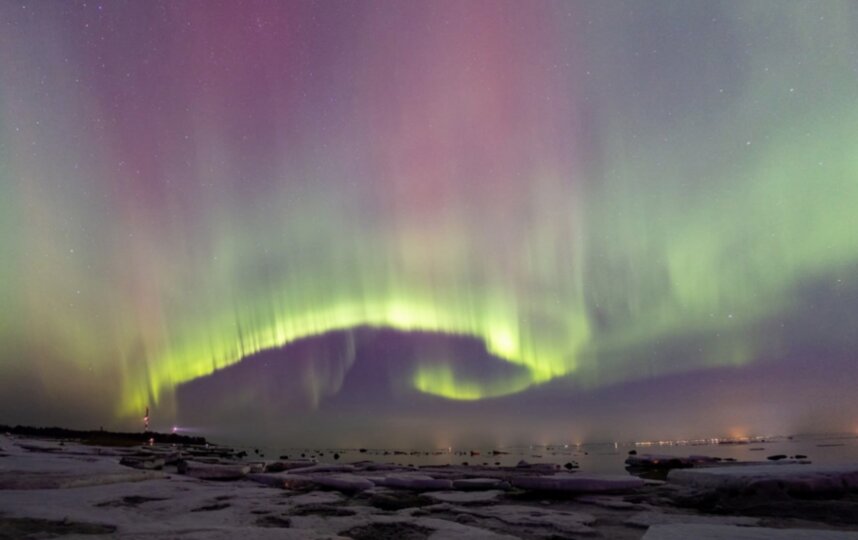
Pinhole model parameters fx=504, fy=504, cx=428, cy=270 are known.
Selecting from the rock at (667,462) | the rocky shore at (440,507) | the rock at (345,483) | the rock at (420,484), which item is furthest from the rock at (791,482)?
the rock at (667,462)

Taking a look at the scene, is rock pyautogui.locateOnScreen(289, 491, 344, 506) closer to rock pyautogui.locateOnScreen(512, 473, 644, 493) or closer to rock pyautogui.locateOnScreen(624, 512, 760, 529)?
rock pyautogui.locateOnScreen(512, 473, 644, 493)

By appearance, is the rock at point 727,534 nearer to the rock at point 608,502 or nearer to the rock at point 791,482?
the rock at point 608,502

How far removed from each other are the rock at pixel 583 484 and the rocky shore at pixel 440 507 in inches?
1.4

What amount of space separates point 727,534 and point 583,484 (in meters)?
8.95

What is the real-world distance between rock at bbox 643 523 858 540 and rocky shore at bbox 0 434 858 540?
3 centimetres

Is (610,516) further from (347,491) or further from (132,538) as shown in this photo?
(132,538)

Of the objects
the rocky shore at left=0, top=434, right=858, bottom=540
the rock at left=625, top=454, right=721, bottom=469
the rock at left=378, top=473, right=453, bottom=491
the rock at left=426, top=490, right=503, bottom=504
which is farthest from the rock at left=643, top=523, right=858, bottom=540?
the rock at left=625, top=454, right=721, bottom=469

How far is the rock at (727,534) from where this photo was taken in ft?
22.8

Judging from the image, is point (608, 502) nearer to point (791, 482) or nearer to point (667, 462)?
point (791, 482)

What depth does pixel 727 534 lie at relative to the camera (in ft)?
23.6

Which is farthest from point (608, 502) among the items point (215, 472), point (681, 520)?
point (215, 472)

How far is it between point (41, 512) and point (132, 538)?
3404 millimetres

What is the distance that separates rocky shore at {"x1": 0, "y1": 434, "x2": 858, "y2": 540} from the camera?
781 centimetres

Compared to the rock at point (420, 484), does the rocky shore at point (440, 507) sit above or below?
above
